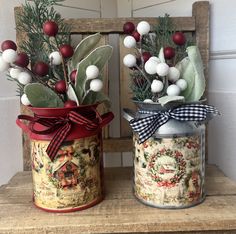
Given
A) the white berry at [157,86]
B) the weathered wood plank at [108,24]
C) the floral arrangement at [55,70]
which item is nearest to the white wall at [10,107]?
the weathered wood plank at [108,24]

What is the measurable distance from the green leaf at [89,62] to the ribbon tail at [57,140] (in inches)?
2.3

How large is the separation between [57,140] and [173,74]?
0.22 meters

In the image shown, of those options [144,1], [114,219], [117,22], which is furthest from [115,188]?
[144,1]

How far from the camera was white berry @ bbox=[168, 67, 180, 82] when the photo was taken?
21.5 inches

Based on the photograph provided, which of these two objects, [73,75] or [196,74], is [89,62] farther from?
[196,74]

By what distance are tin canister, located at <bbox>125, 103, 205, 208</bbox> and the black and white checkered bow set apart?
1 centimetres

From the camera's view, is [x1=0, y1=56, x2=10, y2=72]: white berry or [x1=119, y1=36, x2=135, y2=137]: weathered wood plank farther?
[x1=119, y1=36, x2=135, y2=137]: weathered wood plank

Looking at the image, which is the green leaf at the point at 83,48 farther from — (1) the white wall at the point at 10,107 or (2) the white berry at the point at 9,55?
(1) the white wall at the point at 10,107

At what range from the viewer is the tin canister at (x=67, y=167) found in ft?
1.81

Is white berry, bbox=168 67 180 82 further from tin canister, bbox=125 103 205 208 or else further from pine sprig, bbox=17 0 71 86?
pine sprig, bbox=17 0 71 86

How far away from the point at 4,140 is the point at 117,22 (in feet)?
1.29

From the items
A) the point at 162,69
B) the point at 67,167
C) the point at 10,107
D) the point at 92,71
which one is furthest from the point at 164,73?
the point at 10,107

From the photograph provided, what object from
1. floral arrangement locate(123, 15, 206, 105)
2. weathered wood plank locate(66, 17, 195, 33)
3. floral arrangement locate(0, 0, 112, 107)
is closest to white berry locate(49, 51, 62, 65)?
floral arrangement locate(0, 0, 112, 107)

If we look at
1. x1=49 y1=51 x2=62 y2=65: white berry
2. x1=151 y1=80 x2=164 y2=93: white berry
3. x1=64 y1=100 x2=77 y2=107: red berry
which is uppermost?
x1=49 y1=51 x2=62 y2=65: white berry
